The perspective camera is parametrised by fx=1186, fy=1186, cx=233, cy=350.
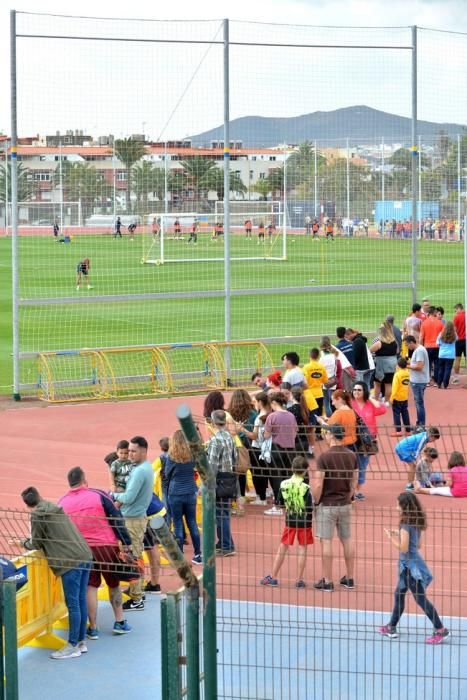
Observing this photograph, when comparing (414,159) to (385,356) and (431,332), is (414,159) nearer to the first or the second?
(431,332)

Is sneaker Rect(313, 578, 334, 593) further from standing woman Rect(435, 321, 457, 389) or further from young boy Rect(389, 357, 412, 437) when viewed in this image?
standing woman Rect(435, 321, 457, 389)

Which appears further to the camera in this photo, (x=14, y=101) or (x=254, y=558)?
(x=14, y=101)

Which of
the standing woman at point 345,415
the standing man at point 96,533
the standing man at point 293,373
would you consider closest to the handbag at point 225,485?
the standing woman at point 345,415

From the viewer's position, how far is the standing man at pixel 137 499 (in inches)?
445

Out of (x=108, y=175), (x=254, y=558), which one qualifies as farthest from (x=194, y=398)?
(x=254, y=558)

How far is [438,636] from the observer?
10156mm

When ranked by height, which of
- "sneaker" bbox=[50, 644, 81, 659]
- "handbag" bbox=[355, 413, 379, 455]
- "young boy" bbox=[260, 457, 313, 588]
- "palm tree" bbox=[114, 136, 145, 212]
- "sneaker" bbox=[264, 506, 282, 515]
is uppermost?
"palm tree" bbox=[114, 136, 145, 212]

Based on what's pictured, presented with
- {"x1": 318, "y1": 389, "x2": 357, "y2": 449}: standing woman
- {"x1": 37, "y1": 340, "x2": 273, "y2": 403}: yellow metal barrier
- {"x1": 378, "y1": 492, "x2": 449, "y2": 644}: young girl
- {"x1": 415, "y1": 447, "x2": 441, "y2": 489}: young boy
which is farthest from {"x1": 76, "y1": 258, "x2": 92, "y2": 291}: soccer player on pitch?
{"x1": 378, "y1": 492, "x2": 449, "y2": 644}: young girl

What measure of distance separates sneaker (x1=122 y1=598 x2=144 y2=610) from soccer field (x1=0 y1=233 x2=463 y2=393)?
11.2 meters

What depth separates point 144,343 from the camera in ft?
96.4

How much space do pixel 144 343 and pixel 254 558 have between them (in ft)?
57.6

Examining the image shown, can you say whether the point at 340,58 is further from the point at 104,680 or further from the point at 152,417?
the point at 104,680

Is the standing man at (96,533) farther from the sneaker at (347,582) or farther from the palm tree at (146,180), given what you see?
the palm tree at (146,180)

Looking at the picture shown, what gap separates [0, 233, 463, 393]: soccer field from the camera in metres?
25.2
